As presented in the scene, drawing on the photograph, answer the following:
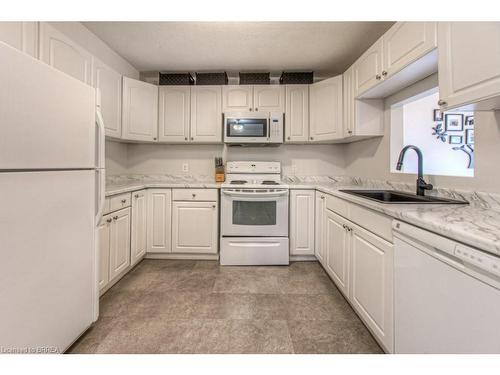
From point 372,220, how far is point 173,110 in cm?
253

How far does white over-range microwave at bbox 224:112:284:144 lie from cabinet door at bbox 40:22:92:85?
4.54 feet

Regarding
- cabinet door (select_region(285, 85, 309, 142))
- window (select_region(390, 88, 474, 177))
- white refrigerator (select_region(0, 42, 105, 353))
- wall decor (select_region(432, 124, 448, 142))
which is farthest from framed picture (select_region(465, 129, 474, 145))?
white refrigerator (select_region(0, 42, 105, 353))

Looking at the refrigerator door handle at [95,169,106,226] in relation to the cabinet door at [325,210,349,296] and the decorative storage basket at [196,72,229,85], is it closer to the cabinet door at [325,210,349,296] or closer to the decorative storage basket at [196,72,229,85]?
the cabinet door at [325,210,349,296]

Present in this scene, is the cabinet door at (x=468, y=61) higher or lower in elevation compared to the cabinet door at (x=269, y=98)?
lower

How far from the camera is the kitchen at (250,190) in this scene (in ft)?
2.97

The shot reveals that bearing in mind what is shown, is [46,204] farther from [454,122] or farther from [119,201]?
[454,122]

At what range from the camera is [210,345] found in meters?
1.31

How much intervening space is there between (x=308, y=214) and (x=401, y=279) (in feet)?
4.85

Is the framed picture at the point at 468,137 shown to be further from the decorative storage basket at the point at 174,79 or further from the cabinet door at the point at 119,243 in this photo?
the cabinet door at the point at 119,243

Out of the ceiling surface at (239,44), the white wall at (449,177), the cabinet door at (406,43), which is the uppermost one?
the ceiling surface at (239,44)

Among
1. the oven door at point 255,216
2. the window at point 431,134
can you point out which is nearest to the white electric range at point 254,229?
the oven door at point 255,216

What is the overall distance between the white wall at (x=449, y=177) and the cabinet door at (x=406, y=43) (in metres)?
0.32
